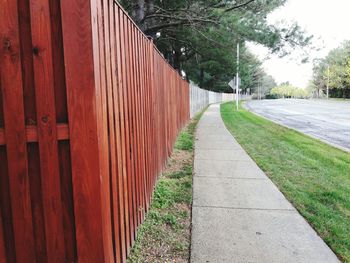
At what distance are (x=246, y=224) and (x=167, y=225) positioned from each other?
0.89 m

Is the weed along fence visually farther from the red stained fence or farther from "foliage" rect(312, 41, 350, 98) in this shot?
"foliage" rect(312, 41, 350, 98)

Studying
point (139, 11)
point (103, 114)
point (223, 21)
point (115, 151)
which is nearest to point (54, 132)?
point (103, 114)

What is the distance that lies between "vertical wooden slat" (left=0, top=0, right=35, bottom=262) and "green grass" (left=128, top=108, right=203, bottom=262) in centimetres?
111

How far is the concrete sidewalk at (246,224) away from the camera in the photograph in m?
3.00

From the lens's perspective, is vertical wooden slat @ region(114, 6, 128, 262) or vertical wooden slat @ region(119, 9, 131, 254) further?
vertical wooden slat @ region(119, 9, 131, 254)

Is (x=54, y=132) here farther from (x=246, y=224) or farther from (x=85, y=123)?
(x=246, y=224)

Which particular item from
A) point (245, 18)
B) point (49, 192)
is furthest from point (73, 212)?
point (245, 18)

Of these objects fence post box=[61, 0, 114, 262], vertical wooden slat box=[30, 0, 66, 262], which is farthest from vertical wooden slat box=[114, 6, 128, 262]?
vertical wooden slat box=[30, 0, 66, 262]

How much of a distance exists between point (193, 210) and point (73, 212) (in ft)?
7.02

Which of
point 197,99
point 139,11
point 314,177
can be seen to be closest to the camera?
point 314,177

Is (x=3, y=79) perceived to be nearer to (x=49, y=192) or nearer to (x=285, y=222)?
(x=49, y=192)

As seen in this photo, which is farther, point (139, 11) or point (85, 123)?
point (139, 11)

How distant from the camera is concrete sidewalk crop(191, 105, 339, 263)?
9.83ft

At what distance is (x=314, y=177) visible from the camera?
5594mm
